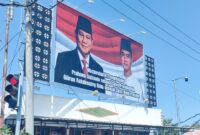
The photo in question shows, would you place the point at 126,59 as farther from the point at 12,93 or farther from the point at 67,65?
the point at 12,93

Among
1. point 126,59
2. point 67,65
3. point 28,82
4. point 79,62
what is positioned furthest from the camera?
point 126,59

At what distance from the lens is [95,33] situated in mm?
28797

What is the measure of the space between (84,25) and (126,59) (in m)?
6.22

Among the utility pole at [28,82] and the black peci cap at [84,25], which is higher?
the black peci cap at [84,25]

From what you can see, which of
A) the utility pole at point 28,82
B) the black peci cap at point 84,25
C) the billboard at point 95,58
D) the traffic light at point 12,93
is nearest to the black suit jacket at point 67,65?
the billboard at point 95,58

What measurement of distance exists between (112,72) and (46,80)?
8452 mm

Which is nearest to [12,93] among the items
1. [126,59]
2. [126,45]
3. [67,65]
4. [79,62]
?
[67,65]

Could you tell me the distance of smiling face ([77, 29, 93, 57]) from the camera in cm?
2676

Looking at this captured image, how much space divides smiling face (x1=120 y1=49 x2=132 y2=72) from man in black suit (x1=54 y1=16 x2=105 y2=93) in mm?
3868

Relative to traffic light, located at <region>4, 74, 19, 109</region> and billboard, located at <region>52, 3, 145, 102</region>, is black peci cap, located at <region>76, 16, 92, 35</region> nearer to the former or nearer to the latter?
billboard, located at <region>52, 3, 145, 102</region>

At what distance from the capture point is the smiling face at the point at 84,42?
26761 mm

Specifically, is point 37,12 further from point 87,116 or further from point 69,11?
point 87,116

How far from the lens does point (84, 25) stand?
90.9 ft

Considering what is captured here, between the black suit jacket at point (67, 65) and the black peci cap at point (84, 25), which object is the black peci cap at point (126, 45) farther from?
the black suit jacket at point (67, 65)
